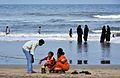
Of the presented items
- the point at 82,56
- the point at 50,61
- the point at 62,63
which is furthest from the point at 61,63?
the point at 82,56

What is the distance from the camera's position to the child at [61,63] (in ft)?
56.0

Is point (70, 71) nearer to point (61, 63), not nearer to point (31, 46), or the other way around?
point (61, 63)

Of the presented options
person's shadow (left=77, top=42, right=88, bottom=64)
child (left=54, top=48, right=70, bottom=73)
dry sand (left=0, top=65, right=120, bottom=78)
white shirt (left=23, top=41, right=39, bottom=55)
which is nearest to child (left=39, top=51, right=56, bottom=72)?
child (left=54, top=48, right=70, bottom=73)

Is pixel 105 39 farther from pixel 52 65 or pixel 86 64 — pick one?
pixel 52 65

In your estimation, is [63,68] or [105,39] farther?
[105,39]

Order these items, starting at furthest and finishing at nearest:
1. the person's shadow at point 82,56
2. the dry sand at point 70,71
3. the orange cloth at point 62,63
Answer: the person's shadow at point 82,56, the orange cloth at point 62,63, the dry sand at point 70,71

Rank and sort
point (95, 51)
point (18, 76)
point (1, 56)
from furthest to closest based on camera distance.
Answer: point (95, 51) → point (1, 56) → point (18, 76)

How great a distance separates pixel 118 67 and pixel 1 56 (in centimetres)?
754

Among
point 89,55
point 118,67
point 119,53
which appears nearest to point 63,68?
point 118,67

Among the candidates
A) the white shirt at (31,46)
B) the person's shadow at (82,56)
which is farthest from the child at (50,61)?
the person's shadow at (82,56)

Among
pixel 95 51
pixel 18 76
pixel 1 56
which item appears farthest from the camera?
pixel 95 51

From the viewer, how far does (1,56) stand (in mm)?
25500

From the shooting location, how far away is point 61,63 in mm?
17141

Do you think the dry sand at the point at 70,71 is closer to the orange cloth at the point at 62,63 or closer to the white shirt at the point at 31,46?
the orange cloth at the point at 62,63
